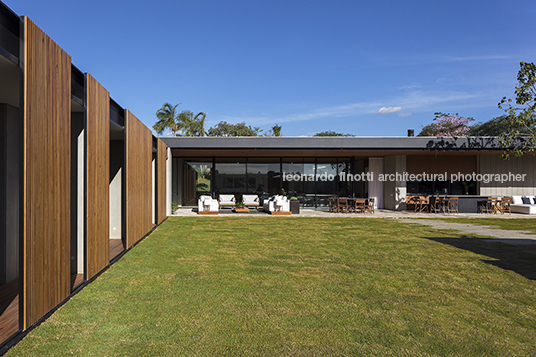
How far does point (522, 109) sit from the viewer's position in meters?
15.5

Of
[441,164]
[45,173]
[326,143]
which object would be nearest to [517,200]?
[441,164]

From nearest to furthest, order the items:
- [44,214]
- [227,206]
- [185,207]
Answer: [44,214] < [227,206] < [185,207]

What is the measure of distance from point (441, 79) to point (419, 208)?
16.5m

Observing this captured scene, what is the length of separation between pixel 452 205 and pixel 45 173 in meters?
17.1

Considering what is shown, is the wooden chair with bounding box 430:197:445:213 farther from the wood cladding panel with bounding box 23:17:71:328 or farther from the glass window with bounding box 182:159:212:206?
the wood cladding panel with bounding box 23:17:71:328

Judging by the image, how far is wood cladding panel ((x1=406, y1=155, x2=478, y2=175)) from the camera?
17891 millimetres

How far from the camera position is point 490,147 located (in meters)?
15.0

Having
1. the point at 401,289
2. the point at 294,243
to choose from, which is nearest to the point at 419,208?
the point at 294,243

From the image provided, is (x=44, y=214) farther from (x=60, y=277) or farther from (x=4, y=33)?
(x=4, y=33)

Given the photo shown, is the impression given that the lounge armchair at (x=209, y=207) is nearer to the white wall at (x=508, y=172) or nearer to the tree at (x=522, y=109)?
the tree at (x=522, y=109)

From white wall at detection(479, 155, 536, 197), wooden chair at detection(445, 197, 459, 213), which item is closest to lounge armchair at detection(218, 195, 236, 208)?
wooden chair at detection(445, 197, 459, 213)

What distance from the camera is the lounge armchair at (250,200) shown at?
57.3 feet

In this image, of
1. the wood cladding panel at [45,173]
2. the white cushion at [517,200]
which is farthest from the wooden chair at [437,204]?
the wood cladding panel at [45,173]

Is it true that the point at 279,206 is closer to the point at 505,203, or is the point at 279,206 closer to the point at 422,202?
the point at 422,202
